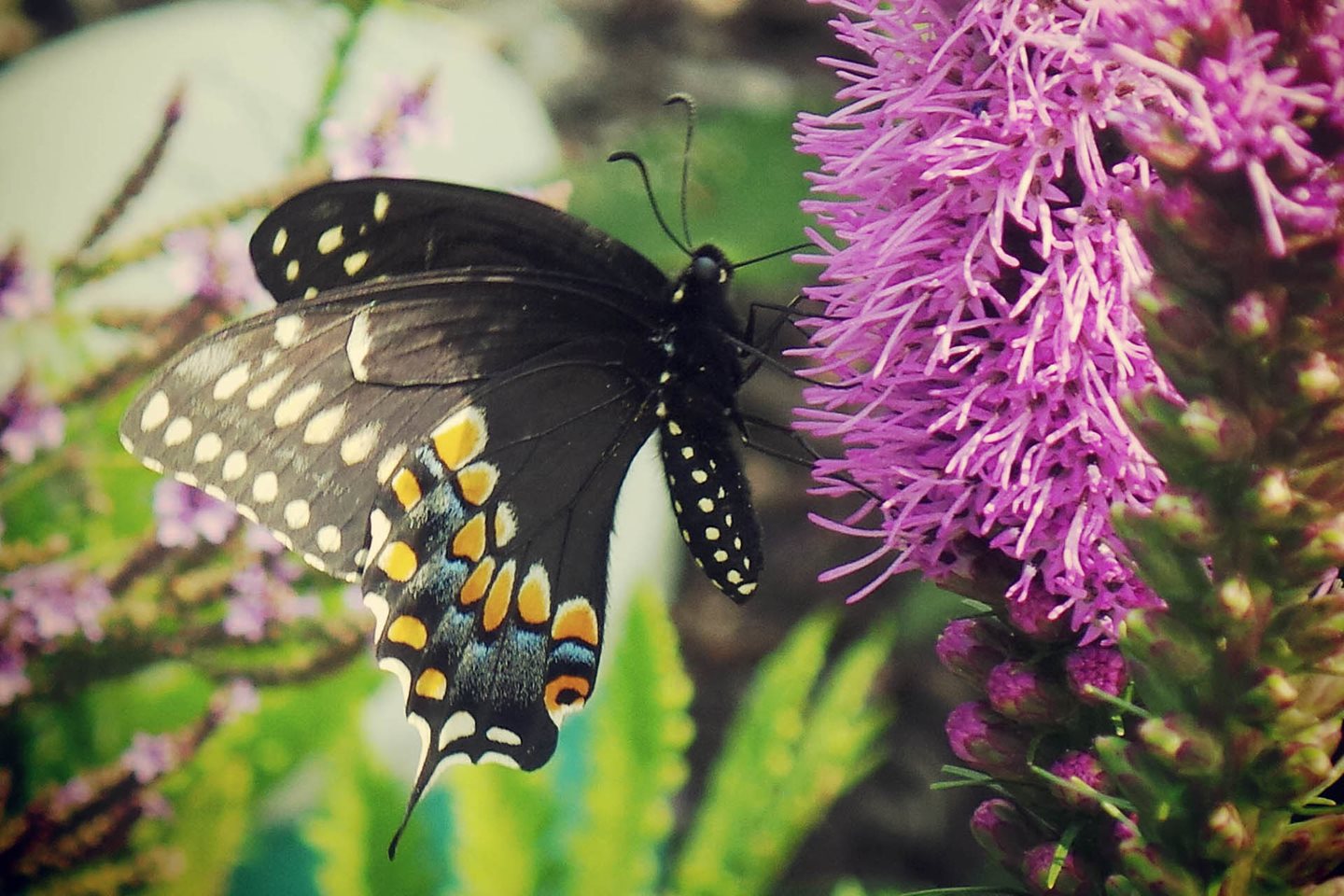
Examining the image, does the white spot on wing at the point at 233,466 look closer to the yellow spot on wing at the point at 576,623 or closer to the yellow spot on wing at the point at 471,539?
the yellow spot on wing at the point at 471,539

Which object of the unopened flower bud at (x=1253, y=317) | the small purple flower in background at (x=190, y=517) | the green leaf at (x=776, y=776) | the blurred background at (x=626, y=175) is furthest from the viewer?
the blurred background at (x=626, y=175)

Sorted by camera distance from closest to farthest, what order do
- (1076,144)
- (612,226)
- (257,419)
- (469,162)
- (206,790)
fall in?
(1076,144) < (257,419) < (206,790) < (612,226) < (469,162)

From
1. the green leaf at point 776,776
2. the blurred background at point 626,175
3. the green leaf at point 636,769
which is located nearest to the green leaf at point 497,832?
the green leaf at point 636,769

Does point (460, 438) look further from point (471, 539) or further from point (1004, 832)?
point (1004, 832)

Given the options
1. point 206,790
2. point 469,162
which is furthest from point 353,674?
point 469,162

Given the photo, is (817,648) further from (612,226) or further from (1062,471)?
(1062,471)

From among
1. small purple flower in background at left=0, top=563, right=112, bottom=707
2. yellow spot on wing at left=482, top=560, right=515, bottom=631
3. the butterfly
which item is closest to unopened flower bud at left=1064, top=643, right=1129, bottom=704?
the butterfly
